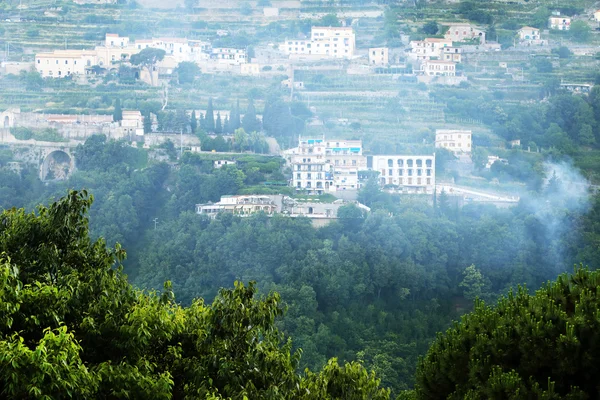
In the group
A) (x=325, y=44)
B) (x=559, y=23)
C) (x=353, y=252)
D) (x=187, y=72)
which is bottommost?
(x=353, y=252)

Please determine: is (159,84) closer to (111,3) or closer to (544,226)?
(111,3)

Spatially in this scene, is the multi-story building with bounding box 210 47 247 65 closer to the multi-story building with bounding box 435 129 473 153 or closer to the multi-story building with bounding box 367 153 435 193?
the multi-story building with bounding box 435 129 473 153

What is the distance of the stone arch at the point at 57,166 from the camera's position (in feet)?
91.6

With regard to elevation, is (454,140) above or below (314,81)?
below

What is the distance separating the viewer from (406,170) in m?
26.7

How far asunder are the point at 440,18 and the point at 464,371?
35.4 meters

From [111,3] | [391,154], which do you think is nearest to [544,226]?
[391,154]

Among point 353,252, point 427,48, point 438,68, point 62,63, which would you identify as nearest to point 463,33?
point 427,48

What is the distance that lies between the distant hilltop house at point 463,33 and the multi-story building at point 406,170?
39.7 ft

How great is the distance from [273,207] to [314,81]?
1147cm

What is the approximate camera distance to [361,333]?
58.4 ft

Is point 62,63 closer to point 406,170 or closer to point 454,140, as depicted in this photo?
point 454,140

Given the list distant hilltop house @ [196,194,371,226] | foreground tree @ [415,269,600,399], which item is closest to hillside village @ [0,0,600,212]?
distant hilltop house @ [196,194,371,226]

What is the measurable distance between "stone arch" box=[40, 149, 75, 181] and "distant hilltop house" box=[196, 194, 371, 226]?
17.0 ft
